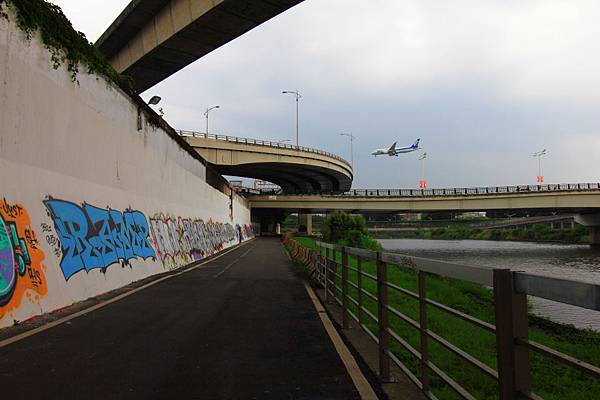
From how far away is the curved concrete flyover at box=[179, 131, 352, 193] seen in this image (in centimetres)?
5978

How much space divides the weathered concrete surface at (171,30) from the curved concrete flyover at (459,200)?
4076cm

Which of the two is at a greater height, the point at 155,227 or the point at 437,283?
the point at 155,227

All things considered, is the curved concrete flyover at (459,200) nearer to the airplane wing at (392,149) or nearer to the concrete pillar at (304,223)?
the concrete pillar at (304,223)

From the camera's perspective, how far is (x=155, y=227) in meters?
18.8

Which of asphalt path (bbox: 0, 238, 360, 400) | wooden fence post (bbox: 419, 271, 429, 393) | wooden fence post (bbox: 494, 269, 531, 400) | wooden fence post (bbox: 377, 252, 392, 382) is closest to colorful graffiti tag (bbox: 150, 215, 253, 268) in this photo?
asphalt path (bbox: 0, 238, 360, 400)

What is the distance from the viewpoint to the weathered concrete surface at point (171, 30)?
20.3 m

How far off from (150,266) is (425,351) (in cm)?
1413

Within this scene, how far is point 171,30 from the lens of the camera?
23922 mm

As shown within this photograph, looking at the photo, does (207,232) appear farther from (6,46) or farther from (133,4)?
(6,46)

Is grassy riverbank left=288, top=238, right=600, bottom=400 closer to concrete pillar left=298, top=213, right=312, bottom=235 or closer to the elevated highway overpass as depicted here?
the elevated highway overpass

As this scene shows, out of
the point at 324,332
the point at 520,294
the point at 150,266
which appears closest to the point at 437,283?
the point at 150,266

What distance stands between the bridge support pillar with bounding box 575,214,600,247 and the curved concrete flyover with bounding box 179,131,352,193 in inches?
1360

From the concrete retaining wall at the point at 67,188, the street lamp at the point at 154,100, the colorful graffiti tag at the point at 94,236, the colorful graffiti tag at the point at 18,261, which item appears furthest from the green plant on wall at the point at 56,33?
the street lamp at the point at 154,100

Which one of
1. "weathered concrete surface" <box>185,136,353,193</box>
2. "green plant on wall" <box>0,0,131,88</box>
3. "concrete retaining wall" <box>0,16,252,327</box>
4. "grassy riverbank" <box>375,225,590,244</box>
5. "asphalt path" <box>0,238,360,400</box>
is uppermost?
"weathered concrete surface" <box>185,136,353,193</box>
